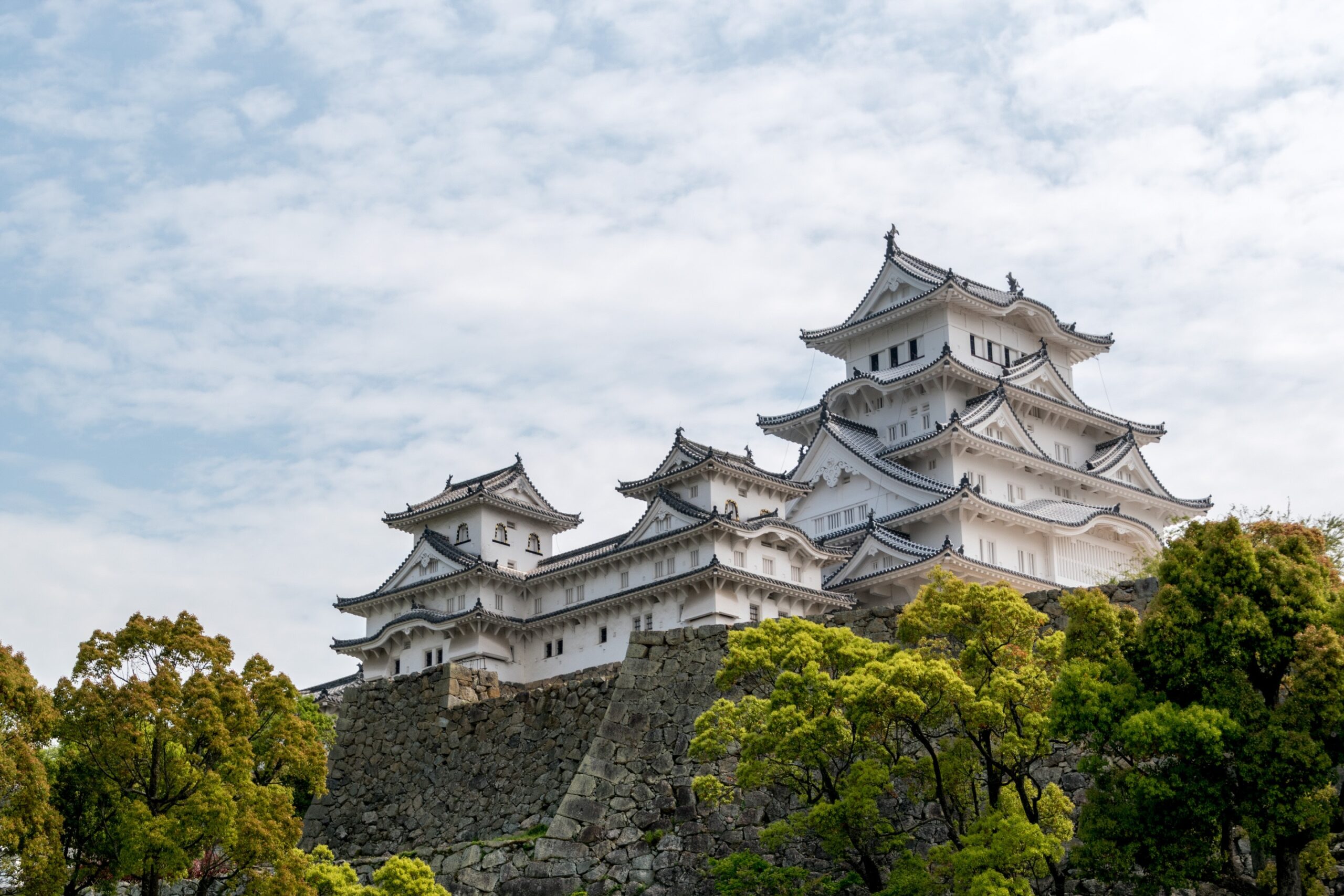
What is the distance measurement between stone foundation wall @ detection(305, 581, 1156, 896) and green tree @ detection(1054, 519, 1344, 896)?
13.5ft

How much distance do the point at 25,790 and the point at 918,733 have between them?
10435 millimetres

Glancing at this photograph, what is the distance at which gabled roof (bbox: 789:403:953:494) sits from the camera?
51500 mm

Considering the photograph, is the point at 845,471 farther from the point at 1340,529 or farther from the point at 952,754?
the point at 952,754

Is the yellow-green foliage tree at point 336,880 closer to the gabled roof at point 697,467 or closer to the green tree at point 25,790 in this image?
the green tree at point 25,790

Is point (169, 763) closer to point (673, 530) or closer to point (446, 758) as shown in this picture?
point (446, 758)

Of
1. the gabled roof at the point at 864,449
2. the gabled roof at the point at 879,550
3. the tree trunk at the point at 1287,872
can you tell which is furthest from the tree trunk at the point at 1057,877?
the gabled roof at the point at 864,449

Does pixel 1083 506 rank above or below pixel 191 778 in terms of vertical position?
above

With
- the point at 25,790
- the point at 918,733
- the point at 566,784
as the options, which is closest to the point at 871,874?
the point at 918,733

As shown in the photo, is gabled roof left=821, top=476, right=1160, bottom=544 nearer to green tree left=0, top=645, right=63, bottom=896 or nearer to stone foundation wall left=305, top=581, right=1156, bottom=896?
stone foundation wall left=305, top=581, right=1156, bottom=896

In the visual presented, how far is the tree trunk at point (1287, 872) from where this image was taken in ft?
50.5

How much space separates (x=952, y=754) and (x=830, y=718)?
4.86 feet

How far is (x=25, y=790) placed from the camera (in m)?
18.6

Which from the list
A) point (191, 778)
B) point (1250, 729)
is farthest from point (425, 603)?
point (1250, 729)

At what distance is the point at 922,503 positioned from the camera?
50.9 meters
